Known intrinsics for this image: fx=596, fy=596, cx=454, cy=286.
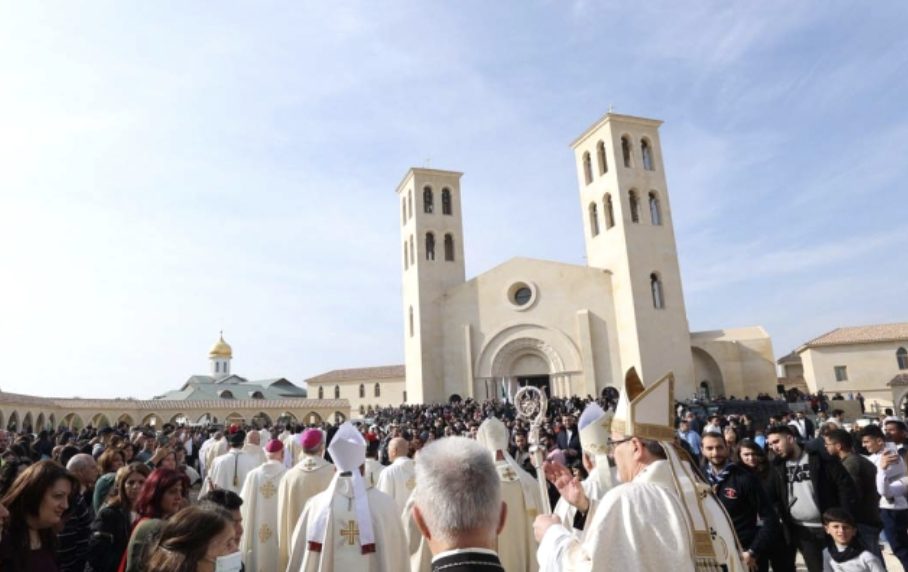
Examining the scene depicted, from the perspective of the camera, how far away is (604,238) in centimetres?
2841

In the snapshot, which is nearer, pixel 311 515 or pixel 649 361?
pixel 311 515

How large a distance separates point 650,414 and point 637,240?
2557cm

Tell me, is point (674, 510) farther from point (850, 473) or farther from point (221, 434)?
point (221, 434)

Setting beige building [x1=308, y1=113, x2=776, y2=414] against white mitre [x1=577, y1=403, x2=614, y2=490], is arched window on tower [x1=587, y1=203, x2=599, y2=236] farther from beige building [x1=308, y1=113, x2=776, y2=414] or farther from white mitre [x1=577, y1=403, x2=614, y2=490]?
white mitre [x1=577, y1=403, x2=614, y2=490]

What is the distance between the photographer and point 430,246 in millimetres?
32500

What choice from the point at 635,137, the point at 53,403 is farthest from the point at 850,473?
the point at 53,403

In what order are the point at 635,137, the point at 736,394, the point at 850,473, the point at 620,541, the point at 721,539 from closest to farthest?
1. the point at 620,541
2. the point at 721,539
3. the point at 850,473
4. the point at 736,394
5. the point at 635,137

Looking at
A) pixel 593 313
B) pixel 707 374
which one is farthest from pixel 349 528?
pixel 707 374

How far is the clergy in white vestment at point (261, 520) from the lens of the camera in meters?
5.91

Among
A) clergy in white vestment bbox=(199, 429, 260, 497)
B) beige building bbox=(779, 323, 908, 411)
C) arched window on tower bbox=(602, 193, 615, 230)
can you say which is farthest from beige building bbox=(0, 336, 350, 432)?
beige building bbox=(779, 323, 908, 411)

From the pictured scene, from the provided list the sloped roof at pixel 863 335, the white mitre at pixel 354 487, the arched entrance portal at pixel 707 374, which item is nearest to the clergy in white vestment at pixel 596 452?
the white mitre at pixel 354 487

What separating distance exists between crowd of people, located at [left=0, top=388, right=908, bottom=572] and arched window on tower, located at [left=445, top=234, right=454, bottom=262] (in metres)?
25.3

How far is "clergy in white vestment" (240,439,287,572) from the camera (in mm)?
5906

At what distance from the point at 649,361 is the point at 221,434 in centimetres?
1847
